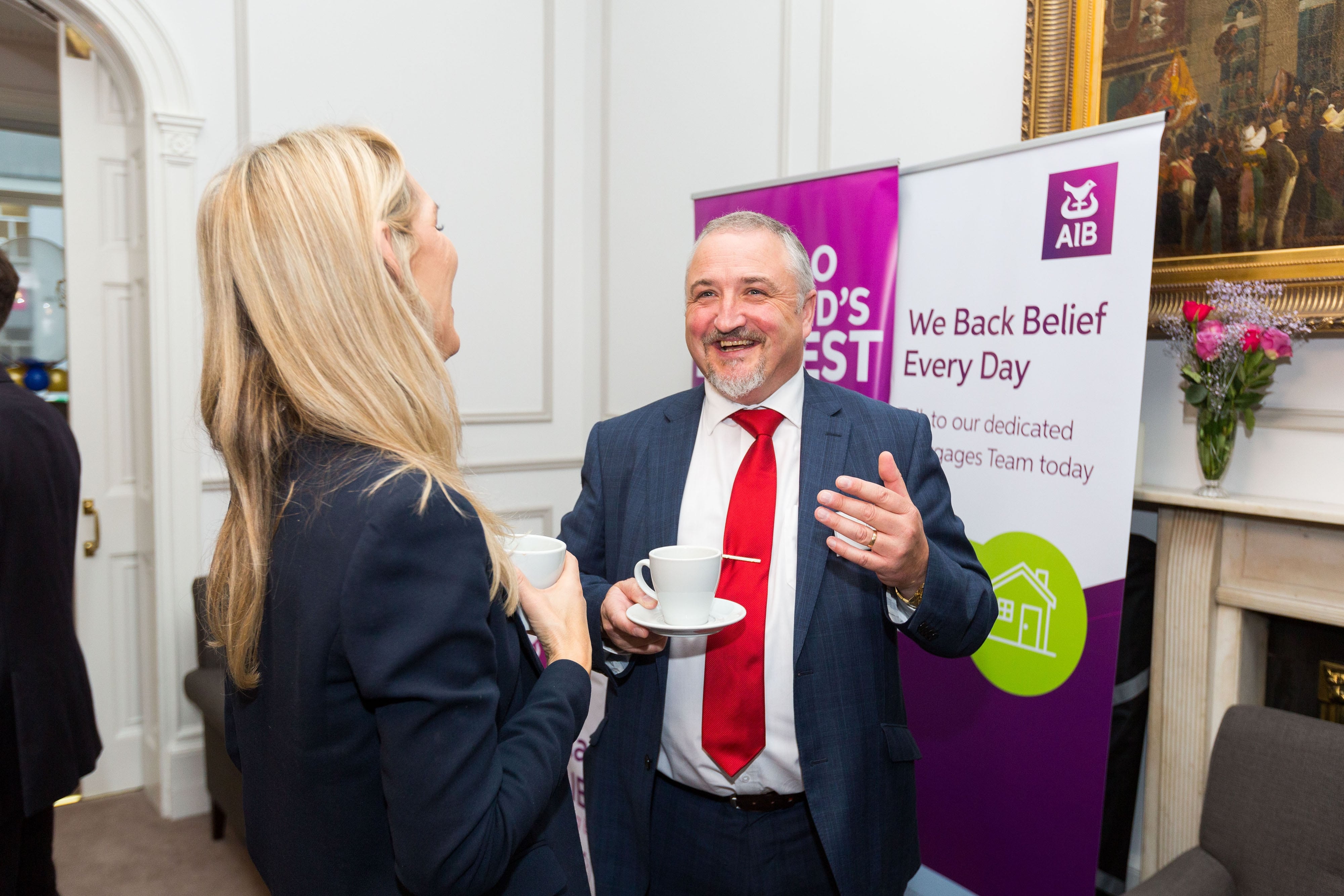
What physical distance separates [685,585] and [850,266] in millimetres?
1561

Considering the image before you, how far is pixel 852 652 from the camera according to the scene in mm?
1512

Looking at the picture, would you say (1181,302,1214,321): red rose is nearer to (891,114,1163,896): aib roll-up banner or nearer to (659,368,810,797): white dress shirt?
(891,114,1163,896): aib roll-up banner

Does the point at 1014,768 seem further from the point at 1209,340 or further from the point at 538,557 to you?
the point at 538,557

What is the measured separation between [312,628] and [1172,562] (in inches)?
79.7

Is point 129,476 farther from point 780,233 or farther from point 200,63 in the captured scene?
point 780,233

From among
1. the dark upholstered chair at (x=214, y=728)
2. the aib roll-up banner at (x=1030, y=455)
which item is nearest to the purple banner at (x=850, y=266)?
the aib roll-up banner at (x=1030, y=455)

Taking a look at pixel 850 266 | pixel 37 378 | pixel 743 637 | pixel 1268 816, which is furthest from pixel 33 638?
pixel 1268 816

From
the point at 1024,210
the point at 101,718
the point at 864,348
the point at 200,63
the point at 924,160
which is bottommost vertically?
the point at 101,718

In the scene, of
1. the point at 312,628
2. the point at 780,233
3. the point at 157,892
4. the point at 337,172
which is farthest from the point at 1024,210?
the point at 157,892

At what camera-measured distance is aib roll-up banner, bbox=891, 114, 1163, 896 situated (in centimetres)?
193

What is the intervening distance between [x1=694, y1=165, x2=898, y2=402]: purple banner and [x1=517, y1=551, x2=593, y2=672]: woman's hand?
1.44 metres

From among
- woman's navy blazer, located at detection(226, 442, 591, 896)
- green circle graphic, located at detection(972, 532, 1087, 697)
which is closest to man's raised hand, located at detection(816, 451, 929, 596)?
woman's navy blazer, located at detection(226, 442, 591, 896)

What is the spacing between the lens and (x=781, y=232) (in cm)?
172

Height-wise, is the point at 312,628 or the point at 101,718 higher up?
the point at 312,628
